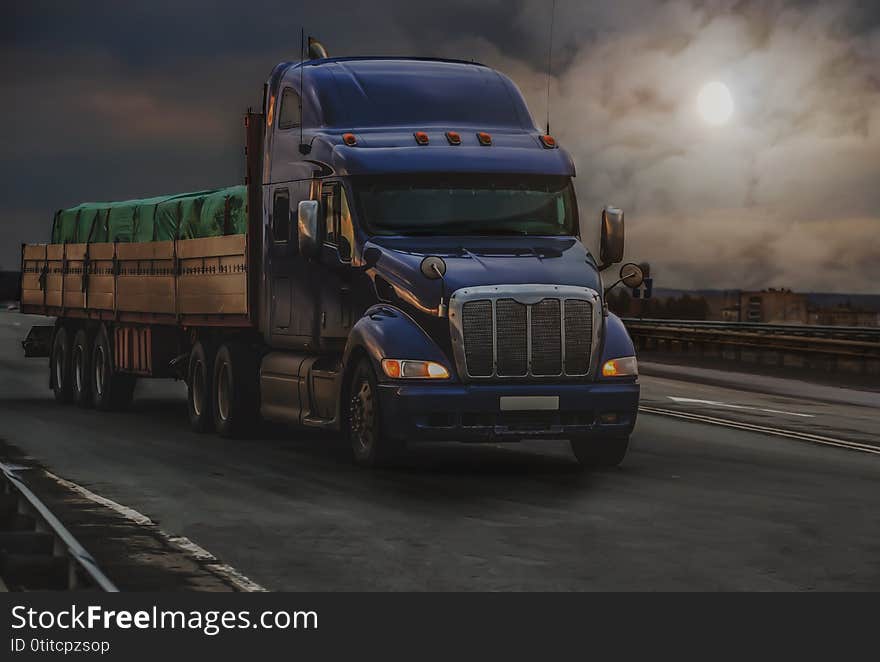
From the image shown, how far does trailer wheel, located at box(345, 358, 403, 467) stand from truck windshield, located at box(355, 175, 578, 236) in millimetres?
1336

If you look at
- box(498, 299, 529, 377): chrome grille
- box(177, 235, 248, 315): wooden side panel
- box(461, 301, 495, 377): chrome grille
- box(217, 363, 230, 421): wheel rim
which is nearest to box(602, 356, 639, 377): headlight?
box(498, 299, 529, 377): chrome grille

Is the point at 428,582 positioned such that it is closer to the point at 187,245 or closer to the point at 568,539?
the point at 568,539

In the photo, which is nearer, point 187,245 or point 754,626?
point 754,626

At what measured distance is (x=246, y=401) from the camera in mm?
19797

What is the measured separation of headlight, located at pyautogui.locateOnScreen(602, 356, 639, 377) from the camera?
16125 mm

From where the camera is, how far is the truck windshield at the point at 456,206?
655 inches

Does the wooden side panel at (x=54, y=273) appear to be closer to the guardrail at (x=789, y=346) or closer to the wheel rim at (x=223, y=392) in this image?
the wheel rim at (x=223, y=392)

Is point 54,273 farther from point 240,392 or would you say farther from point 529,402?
point 529,402

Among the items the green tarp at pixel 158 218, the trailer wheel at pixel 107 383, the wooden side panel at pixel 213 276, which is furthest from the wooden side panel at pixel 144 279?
the trailer wheel at pixel 107 383

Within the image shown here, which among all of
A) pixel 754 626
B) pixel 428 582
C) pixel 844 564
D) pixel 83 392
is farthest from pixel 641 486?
pixel 83 392

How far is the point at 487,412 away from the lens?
1566 centimetres

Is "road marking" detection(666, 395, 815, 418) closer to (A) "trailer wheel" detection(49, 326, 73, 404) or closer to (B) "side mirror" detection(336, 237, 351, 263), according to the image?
(A) "trailer wheel" detection(49, 326, 73, 404)

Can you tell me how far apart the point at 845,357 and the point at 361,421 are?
26066mm

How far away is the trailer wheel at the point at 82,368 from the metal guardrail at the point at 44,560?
14.4 metres
